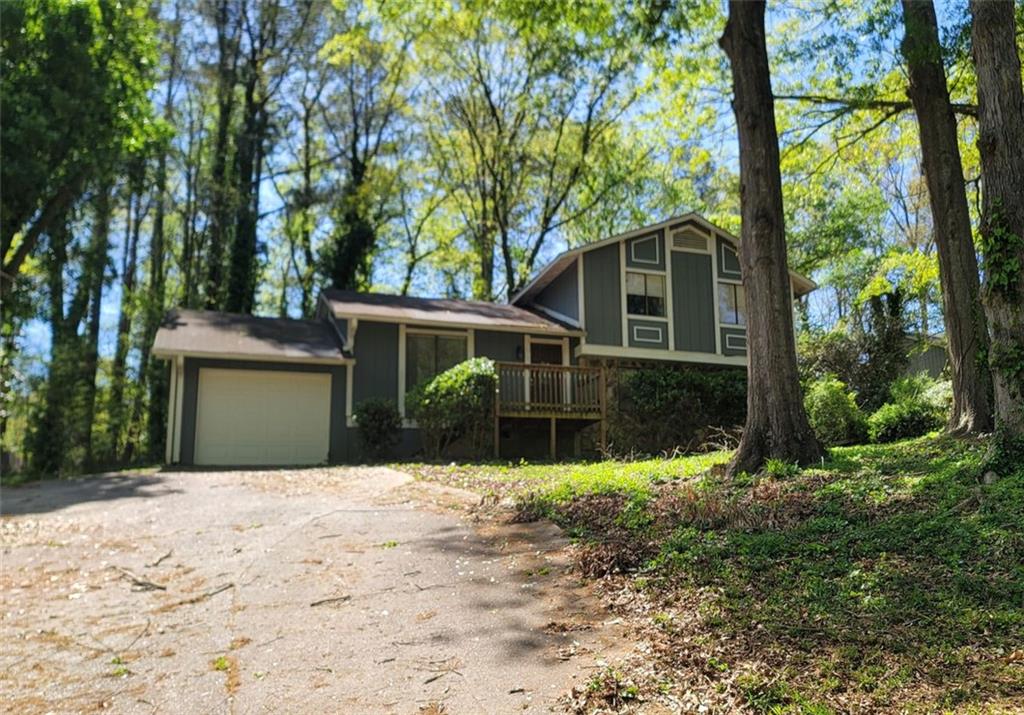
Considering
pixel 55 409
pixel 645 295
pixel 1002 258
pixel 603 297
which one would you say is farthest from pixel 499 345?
pixel 1002 258

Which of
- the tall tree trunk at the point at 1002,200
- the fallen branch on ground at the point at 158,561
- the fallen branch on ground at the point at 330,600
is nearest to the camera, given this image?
the fallen branch on ground at the point at 330,600

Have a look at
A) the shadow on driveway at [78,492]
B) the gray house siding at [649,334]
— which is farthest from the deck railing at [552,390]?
the shadow on driveway at [78,492]

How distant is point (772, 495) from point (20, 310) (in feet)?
63.9

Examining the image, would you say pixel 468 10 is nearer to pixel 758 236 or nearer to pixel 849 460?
pixel 758 236

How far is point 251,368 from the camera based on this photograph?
53.1ft

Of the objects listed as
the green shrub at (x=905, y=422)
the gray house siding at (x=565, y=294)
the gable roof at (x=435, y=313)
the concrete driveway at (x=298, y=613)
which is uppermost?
the gray house siding at (x=565, y=294)

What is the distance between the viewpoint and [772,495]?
245 inches

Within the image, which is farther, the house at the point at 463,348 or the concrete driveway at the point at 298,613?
the house at the point at 463,348

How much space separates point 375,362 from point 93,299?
40.6 ft

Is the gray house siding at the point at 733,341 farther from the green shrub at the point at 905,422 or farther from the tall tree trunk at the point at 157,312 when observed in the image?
the tall tree trunk at the point at 157,312

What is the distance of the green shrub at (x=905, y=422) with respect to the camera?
37.8ft

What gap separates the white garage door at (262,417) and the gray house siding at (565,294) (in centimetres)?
621

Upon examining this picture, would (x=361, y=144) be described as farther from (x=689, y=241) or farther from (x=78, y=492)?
(x=78, y=492)

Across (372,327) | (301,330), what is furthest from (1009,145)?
A: (301,330)
